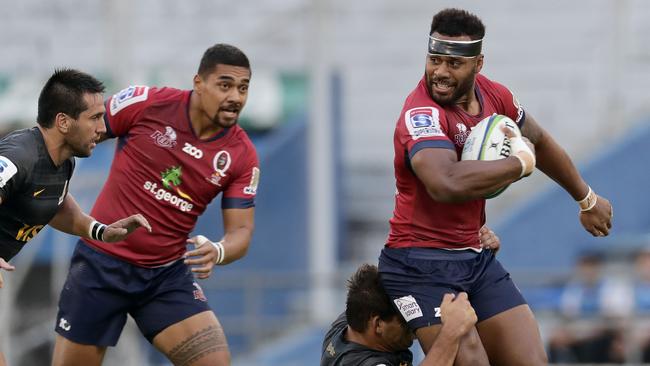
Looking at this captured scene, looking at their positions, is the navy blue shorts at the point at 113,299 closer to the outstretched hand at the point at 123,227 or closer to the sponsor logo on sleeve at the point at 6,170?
the outstretched hand at the point at 123,227

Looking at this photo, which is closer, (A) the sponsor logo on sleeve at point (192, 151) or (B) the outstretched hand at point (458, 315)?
(B) the outstretched hand at point (458, 315)

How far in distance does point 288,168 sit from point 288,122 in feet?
2.58

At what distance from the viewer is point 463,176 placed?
611cm

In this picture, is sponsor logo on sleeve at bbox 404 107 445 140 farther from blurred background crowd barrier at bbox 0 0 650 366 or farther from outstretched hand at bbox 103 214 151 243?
blurred background crowd barrier at bbox 0 0 650 366

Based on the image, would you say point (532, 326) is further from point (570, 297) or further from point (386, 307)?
point (570, 297)

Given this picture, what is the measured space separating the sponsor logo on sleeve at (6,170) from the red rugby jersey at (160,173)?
114 cm

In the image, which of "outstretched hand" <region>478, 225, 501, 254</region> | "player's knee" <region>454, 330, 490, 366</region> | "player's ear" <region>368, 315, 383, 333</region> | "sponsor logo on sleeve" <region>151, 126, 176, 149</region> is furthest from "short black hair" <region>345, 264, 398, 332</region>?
"sponsor logo on sleeve" <region>151, 126, 176, 149</region>

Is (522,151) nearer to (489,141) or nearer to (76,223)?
(489,141)

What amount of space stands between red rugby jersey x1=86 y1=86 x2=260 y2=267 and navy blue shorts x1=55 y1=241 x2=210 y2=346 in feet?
0.26

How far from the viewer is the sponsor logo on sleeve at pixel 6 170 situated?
21.2ft

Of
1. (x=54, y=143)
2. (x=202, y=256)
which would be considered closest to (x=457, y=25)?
(x=202, y=256)

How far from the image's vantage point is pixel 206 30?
56.9ft

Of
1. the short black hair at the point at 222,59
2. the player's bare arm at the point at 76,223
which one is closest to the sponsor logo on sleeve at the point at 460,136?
the short black hair at the point at 222,59

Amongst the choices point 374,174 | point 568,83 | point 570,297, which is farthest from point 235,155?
point 568,83
